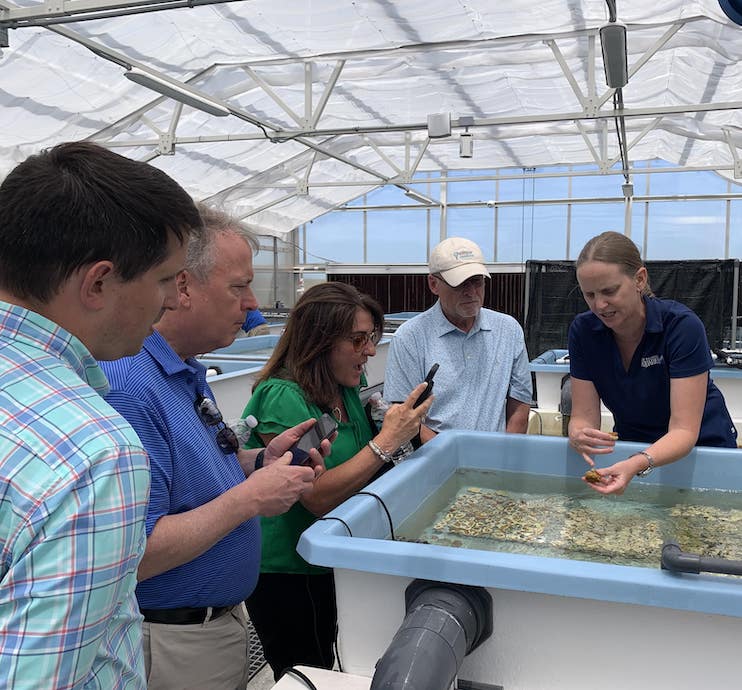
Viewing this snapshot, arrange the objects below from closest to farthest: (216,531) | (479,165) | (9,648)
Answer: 1. (9,648)
2. (216,531)
3. (479,165)

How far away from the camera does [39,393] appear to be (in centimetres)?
66

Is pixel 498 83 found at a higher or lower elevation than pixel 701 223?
higher

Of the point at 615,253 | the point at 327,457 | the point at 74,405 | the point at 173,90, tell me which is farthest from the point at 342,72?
the point at 74,405

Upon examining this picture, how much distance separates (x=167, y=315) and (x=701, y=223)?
45.7 ft

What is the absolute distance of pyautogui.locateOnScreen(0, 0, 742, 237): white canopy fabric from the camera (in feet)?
17.8

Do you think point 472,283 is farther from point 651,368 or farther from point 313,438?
point 313,438

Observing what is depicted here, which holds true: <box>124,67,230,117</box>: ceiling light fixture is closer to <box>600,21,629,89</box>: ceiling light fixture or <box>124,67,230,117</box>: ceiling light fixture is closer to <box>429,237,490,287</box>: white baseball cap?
<box>600,21,629,89</box>: ceiling light fixture

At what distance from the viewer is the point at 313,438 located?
1.59m

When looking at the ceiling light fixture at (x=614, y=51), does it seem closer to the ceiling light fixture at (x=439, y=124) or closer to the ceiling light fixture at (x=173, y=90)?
the ceiling light fixture at (x=439, y=124)

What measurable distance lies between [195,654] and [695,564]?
894mm

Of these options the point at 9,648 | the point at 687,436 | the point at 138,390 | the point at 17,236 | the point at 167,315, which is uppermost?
the point at 17,236

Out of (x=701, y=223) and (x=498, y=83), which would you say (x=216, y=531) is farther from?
(x=701, y=223)

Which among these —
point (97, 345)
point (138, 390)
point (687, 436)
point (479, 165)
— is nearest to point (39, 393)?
point (97, 345)

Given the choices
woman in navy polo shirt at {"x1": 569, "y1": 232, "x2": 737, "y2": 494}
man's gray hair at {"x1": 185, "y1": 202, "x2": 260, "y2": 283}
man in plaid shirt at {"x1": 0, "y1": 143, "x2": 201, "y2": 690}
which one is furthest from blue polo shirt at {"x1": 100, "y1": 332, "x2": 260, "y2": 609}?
woman in navy polo shirt at {"x1": 569, "y1": 232, "x2": 737, "y2": 494}
